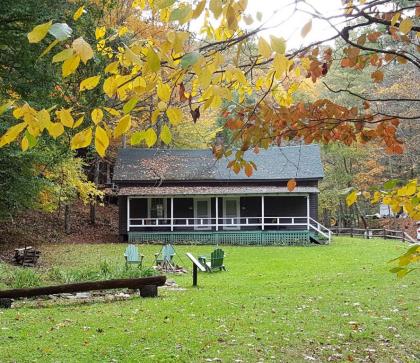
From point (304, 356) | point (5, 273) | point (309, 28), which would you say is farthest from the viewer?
point (5, 273)

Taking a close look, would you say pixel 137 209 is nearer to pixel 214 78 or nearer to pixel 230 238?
pixel 230 238

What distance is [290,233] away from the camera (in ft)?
100

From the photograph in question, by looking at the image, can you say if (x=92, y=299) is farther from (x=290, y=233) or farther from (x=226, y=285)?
(x=290, y=233)

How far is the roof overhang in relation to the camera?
31094 millimetres

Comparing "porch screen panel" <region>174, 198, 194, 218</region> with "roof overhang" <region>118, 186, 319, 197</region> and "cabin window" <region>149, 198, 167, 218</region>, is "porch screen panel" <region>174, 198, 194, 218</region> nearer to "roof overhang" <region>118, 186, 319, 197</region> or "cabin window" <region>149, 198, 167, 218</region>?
"cabin window" <region>149, 198, 167, 218</region>

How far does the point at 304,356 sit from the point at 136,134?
589cm

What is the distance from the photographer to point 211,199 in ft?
112

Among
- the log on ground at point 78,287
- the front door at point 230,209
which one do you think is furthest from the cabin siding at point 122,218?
the log on ground at point 78,287

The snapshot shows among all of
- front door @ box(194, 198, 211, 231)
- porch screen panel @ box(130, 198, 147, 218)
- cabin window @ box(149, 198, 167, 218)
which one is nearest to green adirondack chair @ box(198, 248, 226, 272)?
front door @ box(194, 198, 211, 231)

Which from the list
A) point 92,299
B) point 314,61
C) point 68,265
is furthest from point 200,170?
point 314,61

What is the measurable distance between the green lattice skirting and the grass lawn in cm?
1433

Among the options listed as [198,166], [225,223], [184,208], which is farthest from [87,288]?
[198,166]

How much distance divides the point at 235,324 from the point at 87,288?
4177 millimetres

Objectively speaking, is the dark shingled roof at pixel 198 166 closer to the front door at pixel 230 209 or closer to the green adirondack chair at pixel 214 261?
the front door at pixel 230 209
